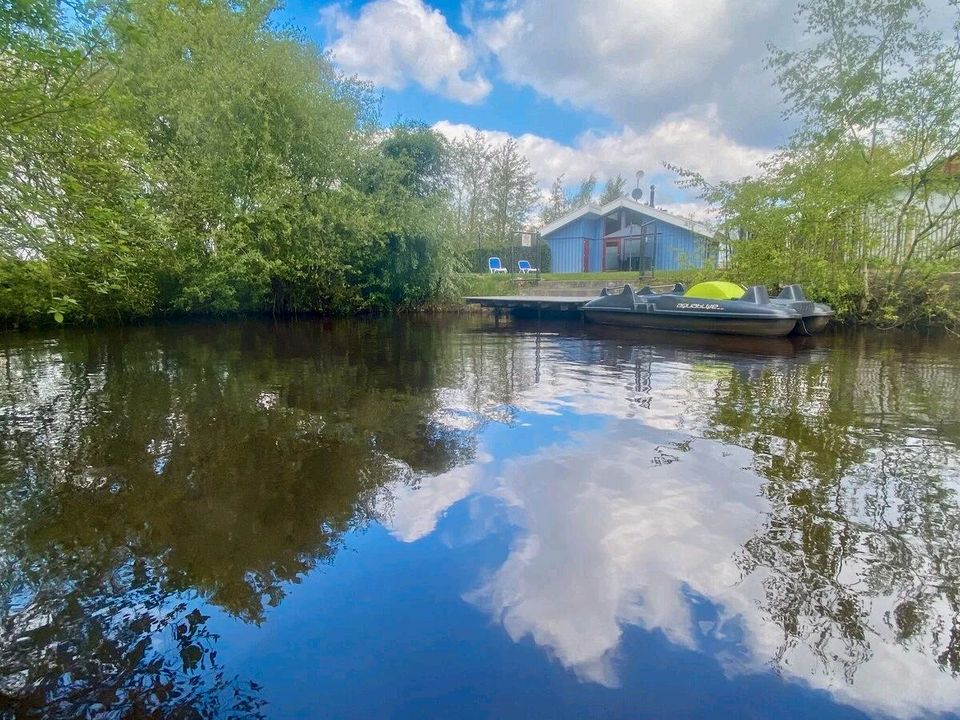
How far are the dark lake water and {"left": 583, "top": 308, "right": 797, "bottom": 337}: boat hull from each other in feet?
13.5

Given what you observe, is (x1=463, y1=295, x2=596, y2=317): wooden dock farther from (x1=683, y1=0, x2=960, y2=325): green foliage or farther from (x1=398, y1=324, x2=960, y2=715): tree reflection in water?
(x1=398, y1=324, x2=960, y2=715): tree reflection in water

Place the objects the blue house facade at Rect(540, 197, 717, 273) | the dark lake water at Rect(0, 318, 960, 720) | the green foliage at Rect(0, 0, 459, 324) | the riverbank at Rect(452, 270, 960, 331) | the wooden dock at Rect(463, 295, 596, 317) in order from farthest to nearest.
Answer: the blue house facade at Rect(540, 197, 717, 273), the wooden dock at Rect(463, 295, 596, 317), the green foliage at Rect(0, 0, 459, 324), the riverbank at Rect(452, 270, 960, 331), the dark lake water at Rect(0, 318, 960, 720)

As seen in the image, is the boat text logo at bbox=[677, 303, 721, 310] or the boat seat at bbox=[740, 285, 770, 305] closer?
the boat seat at bbox=[740, 285, 770, 305]

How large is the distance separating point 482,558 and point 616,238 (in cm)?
2327

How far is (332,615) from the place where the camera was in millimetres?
Answer: 1803

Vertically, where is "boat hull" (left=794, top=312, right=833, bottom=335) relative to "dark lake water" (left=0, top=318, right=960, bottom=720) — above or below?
above

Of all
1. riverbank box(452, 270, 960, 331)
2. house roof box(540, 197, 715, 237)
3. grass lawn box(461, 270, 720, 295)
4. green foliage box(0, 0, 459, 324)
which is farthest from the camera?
house roof box(540, 197, 715, 237)

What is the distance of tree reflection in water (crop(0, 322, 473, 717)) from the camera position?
1529 millimetres

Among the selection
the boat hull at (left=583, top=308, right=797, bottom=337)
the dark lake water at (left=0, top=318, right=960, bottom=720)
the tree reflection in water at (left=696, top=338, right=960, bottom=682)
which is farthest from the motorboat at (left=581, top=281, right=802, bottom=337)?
the dark lake water at (left=0, top=318, right=960, bottom=720)

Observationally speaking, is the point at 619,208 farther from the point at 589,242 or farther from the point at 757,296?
the point at 757,296

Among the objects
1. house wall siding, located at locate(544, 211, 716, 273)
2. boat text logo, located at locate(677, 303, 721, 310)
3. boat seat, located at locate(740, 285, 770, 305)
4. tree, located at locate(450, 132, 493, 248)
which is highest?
tree, located at locate(450, 132, 493, 248)

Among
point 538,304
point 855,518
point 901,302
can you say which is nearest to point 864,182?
point 901,302

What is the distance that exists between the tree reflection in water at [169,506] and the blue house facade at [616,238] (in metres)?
18.0

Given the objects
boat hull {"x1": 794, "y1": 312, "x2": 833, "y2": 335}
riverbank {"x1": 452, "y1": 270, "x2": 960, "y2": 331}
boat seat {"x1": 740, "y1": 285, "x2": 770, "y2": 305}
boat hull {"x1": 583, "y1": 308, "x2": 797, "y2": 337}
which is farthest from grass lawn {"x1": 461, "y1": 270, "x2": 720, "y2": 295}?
boat seat {"x1": 740, "y1": 285, "x2": 770, "y2": 305}
